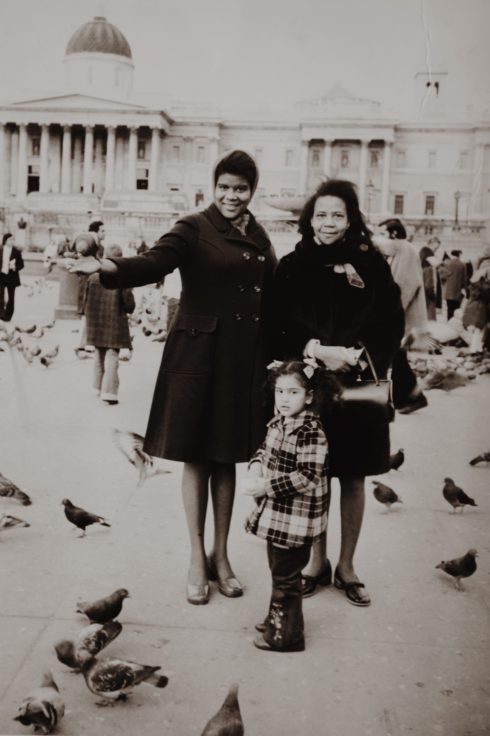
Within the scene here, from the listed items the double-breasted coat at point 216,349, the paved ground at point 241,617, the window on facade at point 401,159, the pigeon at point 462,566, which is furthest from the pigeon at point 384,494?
the window on facade at point 401,159

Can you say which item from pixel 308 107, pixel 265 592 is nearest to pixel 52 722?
pixel 265 592

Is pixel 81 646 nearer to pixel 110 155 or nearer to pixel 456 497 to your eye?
pixel 456 497

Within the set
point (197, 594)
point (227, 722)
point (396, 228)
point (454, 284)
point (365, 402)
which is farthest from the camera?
point (454, 284)

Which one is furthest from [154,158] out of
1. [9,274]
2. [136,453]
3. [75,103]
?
[136,453]

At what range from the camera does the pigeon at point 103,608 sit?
341 cm

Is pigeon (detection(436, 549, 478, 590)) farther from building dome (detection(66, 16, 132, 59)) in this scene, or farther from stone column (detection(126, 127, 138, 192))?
stone column (detection(126, 127, 138, 192))

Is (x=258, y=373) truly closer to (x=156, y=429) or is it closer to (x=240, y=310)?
(x=240, y=310)

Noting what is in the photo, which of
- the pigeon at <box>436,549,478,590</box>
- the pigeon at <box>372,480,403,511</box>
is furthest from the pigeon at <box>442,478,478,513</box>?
the pigeon at <box>436,549,478,590</box>

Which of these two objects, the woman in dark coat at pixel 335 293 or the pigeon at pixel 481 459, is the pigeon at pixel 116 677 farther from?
the pigeon at pixel 481 459

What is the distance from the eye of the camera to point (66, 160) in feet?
232

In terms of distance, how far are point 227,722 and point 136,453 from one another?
3.05 m

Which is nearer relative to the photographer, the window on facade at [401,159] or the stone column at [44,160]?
the stone column at [44,160]

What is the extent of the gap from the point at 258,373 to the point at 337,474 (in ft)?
1.85

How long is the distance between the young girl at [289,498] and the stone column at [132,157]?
225 feet
